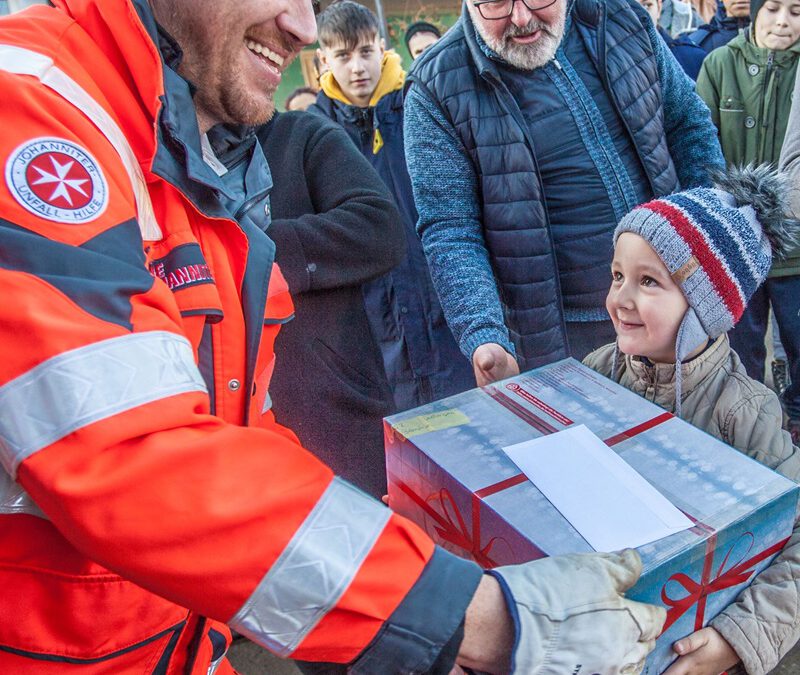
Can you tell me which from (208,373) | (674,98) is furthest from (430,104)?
(208,373)

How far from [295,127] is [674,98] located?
4.36ft

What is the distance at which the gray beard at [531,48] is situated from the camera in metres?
2.09

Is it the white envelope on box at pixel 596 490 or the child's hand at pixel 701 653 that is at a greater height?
the white envelope on box at pixel 596 490

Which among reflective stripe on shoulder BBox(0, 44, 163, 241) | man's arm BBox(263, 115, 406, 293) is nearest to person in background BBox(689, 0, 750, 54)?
man's arm BBox(263, 115, 406, 293)

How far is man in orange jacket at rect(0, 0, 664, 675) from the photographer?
0.73 metres

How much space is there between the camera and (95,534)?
2.45 ft

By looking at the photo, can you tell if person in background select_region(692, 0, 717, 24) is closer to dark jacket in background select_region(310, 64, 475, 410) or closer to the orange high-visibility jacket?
dark jacket in background select_region(310, 64, 475, 410)

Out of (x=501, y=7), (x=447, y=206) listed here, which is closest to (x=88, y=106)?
(x=447, y=206)

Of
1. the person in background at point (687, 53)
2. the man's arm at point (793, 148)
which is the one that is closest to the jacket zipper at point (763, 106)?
the person in background at point (687, 53)

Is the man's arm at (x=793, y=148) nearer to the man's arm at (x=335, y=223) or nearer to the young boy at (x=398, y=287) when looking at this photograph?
the man's arm at (x=335, y=223)

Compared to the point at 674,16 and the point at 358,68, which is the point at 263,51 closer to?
the point at 358,68

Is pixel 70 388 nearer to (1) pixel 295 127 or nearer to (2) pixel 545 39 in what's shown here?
(1) pixel 295 127

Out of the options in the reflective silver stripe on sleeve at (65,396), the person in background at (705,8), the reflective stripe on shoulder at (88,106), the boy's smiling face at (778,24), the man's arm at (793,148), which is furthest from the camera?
the person in background at (705,8)

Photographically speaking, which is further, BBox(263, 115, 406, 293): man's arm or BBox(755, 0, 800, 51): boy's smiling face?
BBox(755, 0, 800, 51): boy's smiling face
